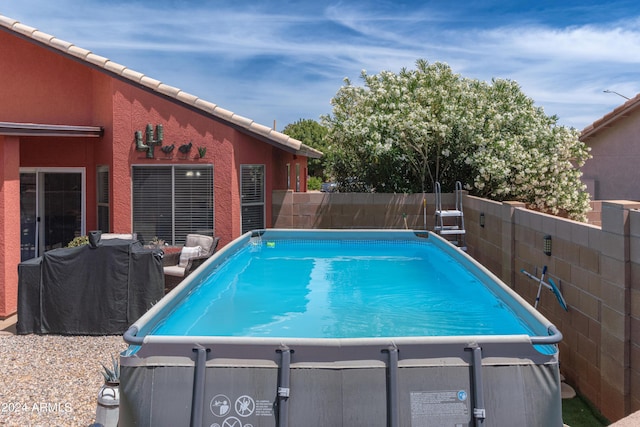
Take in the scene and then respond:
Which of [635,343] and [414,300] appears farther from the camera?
[414,300]

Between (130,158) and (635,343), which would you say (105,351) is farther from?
(635,343)

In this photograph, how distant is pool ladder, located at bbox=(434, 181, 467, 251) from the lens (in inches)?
603

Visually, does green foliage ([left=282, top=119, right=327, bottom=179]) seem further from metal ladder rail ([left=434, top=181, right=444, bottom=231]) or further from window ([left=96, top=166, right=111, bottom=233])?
window ([left=96, top=166, right=111, bottom=233])

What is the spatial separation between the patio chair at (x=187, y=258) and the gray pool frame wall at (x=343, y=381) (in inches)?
264

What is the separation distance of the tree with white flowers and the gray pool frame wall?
11297 millimetres

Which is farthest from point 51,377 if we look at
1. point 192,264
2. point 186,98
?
point 186,98

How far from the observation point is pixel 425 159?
58.2 ft

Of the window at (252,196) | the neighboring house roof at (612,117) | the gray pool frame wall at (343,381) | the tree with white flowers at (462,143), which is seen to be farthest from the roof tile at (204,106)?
the neighboring house roof at (612,117)

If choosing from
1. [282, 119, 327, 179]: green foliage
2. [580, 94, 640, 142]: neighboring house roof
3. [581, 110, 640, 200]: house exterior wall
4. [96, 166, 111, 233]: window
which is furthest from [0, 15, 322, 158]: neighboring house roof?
[282, 119, 327, 179]: green foliage

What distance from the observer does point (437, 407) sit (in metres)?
4.78

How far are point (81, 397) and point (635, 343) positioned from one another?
20.6 ft

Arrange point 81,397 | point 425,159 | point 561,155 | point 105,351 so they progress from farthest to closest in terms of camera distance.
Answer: point 425,159 → point 561,155 → point 105,351 → point 81,397

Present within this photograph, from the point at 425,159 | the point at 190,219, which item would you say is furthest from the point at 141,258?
the point at 425,159

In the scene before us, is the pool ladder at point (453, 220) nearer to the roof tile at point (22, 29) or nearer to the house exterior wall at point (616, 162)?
the house exterior wall at point (616, 162)
